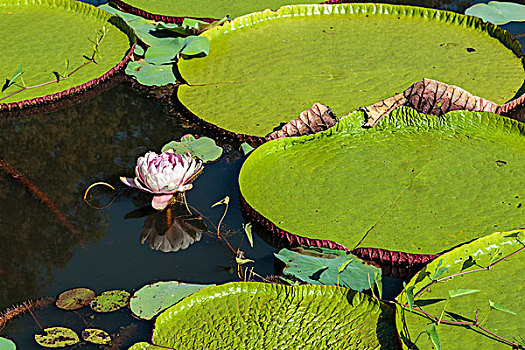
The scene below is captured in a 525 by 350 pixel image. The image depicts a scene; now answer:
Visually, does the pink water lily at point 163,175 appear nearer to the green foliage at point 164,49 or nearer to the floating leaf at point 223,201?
the floating leaf at point 223,201

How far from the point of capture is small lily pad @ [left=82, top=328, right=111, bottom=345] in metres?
2.28

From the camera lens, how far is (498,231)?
257 centimetres

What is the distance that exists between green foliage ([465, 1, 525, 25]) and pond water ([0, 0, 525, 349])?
2.51 m

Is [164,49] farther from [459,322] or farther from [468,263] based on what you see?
[459,322]

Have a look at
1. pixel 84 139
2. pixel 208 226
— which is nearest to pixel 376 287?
pixel 208 226

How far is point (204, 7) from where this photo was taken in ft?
15.8

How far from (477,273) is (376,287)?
0.39 m

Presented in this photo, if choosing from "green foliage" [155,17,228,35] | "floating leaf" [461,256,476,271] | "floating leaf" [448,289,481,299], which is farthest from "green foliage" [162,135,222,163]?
"floating leaf" [448,289,481,299]

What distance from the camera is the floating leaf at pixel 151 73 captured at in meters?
3.98

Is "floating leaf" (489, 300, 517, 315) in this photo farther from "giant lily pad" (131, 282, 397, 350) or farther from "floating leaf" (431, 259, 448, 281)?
"giant lily pad" (131, 282, 397, 350)

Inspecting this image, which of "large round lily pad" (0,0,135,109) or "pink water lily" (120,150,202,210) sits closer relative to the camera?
"pink water lily" (120,150,202,210)

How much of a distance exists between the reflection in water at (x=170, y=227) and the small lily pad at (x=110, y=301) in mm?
324

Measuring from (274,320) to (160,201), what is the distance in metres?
1.01

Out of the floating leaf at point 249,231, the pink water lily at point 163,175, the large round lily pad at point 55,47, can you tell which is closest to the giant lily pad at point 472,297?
the floating leaf at point 249,231
